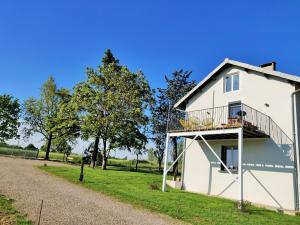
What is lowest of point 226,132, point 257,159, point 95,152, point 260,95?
point 257,159

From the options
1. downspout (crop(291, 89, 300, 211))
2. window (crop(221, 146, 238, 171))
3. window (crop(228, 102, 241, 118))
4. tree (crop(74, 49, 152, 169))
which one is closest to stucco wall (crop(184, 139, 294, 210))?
downspout (crop(291, 89, 300, 211))

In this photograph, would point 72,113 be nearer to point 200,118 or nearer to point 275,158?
point 200,118

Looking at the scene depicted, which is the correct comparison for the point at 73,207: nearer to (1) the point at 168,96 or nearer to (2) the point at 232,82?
(2) the point at 232,82

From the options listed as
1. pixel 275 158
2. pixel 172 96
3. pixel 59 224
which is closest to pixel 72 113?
pixel 172 96

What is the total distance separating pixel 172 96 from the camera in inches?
1564

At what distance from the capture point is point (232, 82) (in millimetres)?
17688

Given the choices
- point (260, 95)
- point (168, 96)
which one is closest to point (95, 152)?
point (168, 96)

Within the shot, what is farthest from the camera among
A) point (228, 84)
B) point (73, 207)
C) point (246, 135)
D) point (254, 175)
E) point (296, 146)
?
point (228, 84)

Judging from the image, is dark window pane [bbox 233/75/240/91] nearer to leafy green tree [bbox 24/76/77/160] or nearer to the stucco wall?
the stucco wall

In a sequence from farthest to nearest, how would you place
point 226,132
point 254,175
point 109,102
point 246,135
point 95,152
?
point 95,152 < point 109,102 < point 246,135 < point 254,175 < point 226,132

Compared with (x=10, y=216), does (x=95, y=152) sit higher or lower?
higher

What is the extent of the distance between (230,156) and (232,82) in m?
4.74

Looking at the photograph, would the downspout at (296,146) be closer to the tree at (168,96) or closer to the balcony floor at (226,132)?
the balcony floor at (226,132)

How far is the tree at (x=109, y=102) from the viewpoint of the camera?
1161 inches
